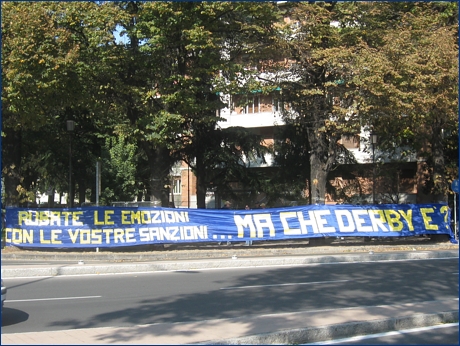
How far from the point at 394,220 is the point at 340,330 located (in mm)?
17365

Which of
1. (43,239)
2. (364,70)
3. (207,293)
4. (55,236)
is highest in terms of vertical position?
(364,70)

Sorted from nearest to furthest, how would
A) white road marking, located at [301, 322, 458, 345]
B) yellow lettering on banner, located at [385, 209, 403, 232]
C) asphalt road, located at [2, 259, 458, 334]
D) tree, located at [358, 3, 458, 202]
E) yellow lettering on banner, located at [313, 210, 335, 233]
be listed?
white road marking, located at [301, 322, 458, 345]
asphalt road, located at [2, 259, 458, 334]
tree, located at [358, 3, 458, 202]
yellow lettering on banner, located at [313, 210, 335, 233]
yellow lettering on banner, located at [385, 209, 403, 232]

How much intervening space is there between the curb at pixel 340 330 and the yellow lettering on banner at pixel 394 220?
15543 mm

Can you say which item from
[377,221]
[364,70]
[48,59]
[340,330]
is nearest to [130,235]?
[48,59]

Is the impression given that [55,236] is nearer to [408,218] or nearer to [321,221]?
[321,221]

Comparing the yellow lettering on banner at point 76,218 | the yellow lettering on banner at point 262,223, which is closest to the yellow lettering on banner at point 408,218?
the yellow lettering on banner at point 262,223

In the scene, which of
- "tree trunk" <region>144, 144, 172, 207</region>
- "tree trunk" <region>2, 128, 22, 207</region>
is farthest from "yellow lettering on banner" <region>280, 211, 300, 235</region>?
"tree trunk" <region>2, 128, 22, 207</region>

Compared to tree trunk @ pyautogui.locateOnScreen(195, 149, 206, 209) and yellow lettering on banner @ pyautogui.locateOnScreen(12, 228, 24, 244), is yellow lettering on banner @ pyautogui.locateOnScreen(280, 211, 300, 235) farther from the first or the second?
yellow lettering on banner @ pyautogui.locateOnScreen(12, 228, 24, 244)

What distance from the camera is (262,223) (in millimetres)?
23328

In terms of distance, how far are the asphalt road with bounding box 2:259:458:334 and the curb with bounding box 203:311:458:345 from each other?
5.99ft

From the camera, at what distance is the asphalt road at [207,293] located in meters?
9.93

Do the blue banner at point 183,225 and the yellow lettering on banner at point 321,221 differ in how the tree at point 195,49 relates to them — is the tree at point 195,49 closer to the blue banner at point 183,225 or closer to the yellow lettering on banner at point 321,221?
the blue banner at point 183,225

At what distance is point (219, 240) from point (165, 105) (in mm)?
6043

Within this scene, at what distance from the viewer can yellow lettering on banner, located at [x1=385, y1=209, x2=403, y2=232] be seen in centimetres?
2439
